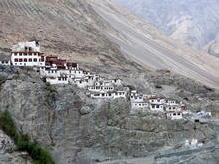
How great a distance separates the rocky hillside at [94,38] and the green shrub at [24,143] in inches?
1872

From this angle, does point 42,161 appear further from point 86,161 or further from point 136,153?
point 136,153

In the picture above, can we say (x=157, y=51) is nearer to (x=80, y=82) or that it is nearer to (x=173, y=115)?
(x=80, y=82)

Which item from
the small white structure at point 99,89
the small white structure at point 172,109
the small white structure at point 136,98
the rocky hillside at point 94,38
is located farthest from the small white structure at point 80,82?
the rocky hillside at point 94,38

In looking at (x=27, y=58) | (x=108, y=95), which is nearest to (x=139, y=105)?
(x=108, y=95)

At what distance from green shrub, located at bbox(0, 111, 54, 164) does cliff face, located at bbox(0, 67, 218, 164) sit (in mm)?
1182

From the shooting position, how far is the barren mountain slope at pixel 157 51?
154 meters

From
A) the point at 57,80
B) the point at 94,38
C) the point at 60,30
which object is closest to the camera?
the point at 57,80

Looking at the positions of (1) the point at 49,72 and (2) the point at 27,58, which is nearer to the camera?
(1) the point at 49,72

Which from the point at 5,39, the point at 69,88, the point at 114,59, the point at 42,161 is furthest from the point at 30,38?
the point at 42,161

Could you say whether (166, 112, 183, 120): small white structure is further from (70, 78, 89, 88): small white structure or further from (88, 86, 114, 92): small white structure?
(70, 78, 89, 88): small white structure

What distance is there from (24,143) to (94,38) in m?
86.4

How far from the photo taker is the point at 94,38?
469 ft

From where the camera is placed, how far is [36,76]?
6656cm

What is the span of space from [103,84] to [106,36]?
278ft
